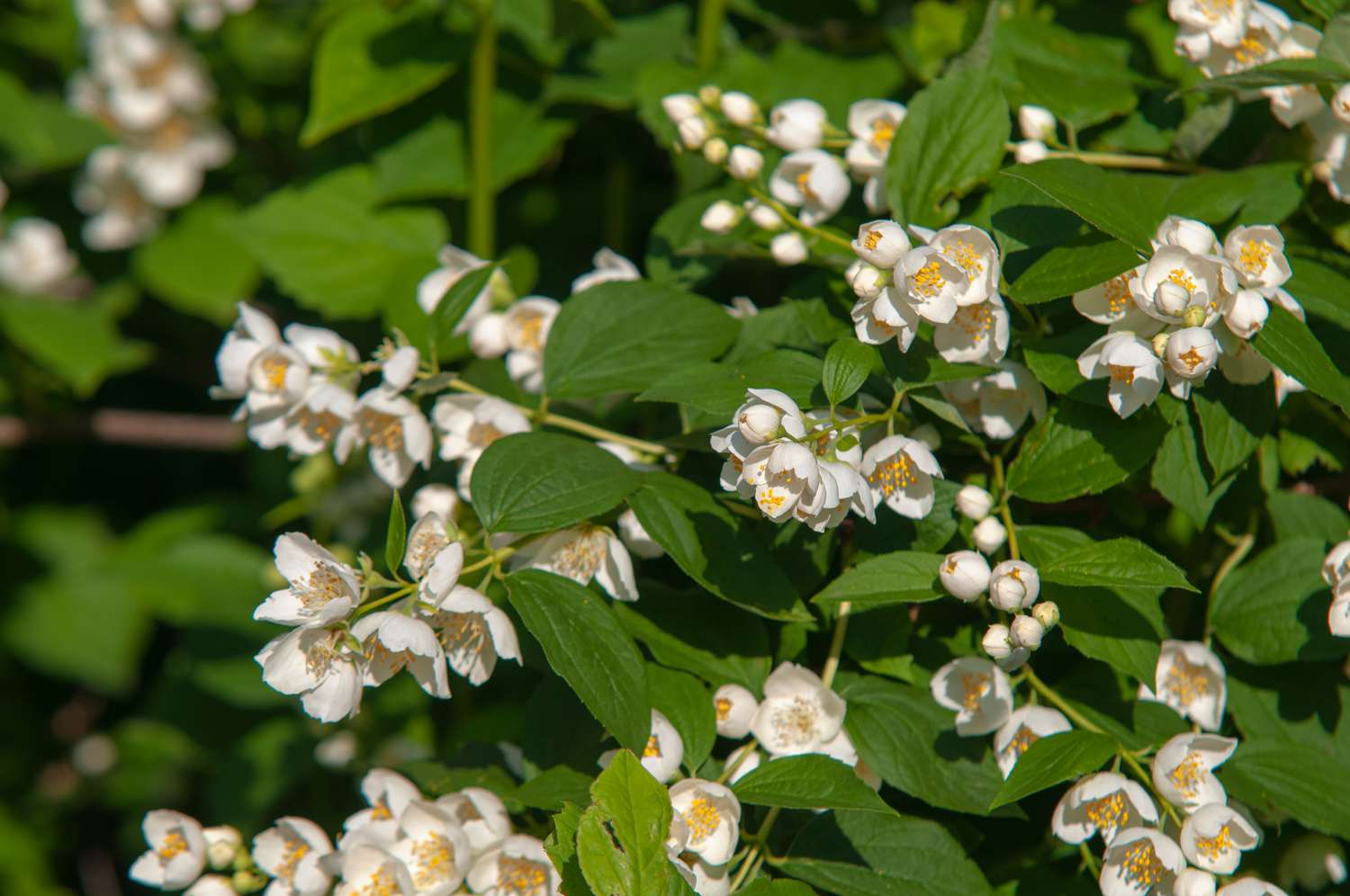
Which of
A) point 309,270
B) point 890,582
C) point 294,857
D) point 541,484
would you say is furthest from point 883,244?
point 309,270

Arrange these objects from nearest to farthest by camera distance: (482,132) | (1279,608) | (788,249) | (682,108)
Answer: (1279,608)
(788,249)
(682,108)
(482,132)

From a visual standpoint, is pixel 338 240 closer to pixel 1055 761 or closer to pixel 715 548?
pixel 715 548

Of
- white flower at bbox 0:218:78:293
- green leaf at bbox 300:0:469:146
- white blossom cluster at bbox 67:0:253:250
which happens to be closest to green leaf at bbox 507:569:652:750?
green leaf at bbox 300:0:469:146

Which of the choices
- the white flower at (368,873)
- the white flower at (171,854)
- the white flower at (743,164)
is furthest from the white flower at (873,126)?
the white flower at (171,854)

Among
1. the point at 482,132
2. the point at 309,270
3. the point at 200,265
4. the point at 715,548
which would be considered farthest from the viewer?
the point at 200,265

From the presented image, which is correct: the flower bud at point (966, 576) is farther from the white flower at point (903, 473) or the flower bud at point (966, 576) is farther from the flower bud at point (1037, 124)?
the flower bud at point (1037, 124)

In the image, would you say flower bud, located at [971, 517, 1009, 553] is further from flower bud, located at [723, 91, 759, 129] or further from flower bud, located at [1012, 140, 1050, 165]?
flower bud, located at [723, 91, 759, 129]

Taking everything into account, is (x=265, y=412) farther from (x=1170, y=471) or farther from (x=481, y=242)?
(x=1170, y=471)
